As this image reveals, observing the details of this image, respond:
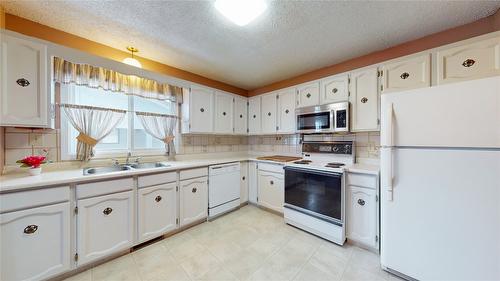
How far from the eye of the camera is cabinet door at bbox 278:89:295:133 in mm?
2947

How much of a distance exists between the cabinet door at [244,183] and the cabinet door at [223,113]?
703 mm

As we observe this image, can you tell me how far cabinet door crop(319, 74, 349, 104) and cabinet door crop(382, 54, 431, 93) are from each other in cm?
42

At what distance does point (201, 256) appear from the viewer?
1.83 m

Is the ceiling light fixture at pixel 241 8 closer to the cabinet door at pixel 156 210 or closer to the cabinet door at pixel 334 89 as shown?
the cabinet door at pixel 334 89

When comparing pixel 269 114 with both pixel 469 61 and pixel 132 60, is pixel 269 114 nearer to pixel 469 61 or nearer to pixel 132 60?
pixel 132 60

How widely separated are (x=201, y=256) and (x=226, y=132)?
197cm

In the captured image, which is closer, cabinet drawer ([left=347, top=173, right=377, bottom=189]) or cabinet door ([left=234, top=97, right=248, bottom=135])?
cabinet drawer ([left=347, top=173, right=377, bottom=189])

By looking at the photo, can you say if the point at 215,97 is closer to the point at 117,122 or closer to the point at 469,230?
the point at 117,122

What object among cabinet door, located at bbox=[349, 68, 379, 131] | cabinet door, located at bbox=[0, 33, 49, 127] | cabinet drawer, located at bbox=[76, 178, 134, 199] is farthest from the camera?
cabinet door, located at bbox=[349, 68, 379, 131]

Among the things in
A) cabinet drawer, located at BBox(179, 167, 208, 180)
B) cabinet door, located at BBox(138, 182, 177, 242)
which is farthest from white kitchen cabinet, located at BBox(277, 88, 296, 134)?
cabinet door, located at BBox(138, 182, 177, 242)

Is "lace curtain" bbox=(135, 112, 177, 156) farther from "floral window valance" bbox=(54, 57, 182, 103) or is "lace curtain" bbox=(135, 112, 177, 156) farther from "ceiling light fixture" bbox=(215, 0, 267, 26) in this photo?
"ceiling light fixture" bbox=(215, 0, 267, 26)

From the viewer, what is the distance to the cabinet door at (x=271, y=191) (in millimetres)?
2732

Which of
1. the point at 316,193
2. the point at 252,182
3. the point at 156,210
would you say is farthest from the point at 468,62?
the point at 156,210

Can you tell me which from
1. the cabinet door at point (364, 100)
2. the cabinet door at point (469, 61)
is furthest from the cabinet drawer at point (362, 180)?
the cabinet door at point (469, 61)
